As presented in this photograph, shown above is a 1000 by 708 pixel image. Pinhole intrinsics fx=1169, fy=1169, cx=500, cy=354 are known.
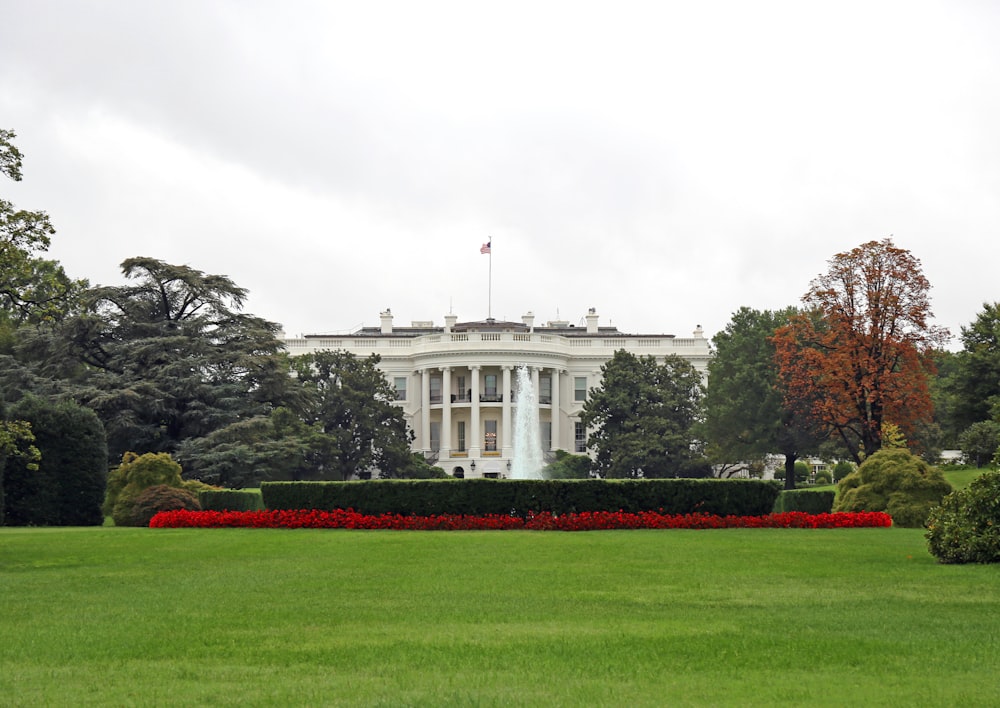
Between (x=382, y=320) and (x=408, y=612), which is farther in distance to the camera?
(x=382, y=320)

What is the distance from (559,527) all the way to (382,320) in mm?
69800

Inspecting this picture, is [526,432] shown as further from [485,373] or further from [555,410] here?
[485,373]

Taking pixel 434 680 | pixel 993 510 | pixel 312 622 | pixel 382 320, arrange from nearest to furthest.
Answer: pixel 434 680 → pixel 312 622 → pixel 993 510 → pixel 382 320

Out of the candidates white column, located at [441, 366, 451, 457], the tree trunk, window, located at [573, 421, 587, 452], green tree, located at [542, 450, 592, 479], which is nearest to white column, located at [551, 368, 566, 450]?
window, located at [573, 421, 587, 452]

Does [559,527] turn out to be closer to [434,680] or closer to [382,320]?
[434,680]

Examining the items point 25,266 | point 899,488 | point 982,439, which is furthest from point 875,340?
point 25,266

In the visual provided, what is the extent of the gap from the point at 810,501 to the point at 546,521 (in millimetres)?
9415

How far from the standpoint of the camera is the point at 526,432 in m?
79.6

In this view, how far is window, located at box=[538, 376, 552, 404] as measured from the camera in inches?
3381

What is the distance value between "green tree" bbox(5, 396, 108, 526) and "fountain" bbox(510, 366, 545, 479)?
3219cm

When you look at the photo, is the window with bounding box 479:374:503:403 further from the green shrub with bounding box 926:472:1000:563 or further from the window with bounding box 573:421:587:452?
the green shrub with bounding box 926:472:1000:563

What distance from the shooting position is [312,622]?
1073 centimetres

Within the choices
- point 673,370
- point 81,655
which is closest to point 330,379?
point 673,370

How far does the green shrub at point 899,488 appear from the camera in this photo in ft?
94.5
